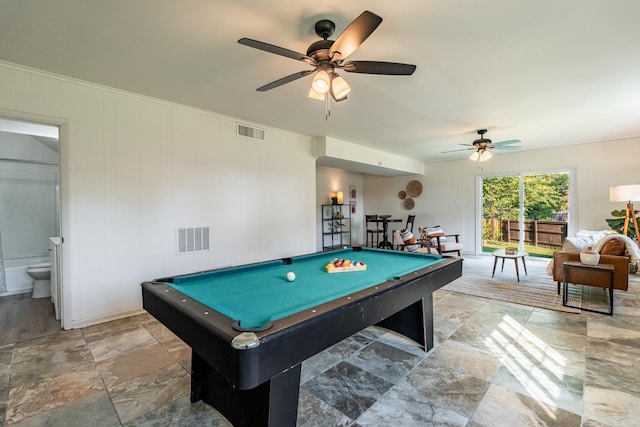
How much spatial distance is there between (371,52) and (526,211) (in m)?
6.15

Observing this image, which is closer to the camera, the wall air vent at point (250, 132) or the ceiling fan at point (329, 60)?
the ceiling fan at point (329, 60)

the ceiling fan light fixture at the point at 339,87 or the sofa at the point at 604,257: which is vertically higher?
the ceiling fan light fixture at the point at 339,87

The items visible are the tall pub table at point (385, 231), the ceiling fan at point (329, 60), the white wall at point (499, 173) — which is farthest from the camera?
the tall pub table at point (385, 231)

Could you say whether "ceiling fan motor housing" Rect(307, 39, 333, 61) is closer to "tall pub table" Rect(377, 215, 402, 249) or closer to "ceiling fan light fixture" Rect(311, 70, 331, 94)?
"ceiling fan light fixture" Rect(311, 70, 331, 94)

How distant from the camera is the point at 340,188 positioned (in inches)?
321

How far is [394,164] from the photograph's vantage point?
→ 6871 millimetres

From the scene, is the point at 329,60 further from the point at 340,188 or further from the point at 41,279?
the point at 340,188

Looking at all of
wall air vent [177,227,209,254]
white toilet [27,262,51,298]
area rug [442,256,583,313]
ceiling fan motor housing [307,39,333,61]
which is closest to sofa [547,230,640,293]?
area rug [442,256,583,313]

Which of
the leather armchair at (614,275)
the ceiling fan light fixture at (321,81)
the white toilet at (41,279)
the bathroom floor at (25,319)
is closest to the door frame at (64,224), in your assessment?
the bathroom floor at (25,319)

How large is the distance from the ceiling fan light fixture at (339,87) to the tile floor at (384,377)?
210cm

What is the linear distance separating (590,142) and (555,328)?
16.2ft

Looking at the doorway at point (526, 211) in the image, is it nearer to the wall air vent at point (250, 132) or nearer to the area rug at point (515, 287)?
the area rug at point (515, 287)

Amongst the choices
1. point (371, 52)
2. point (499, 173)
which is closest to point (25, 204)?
point (371, 52)

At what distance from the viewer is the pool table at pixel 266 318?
1.07 meters
